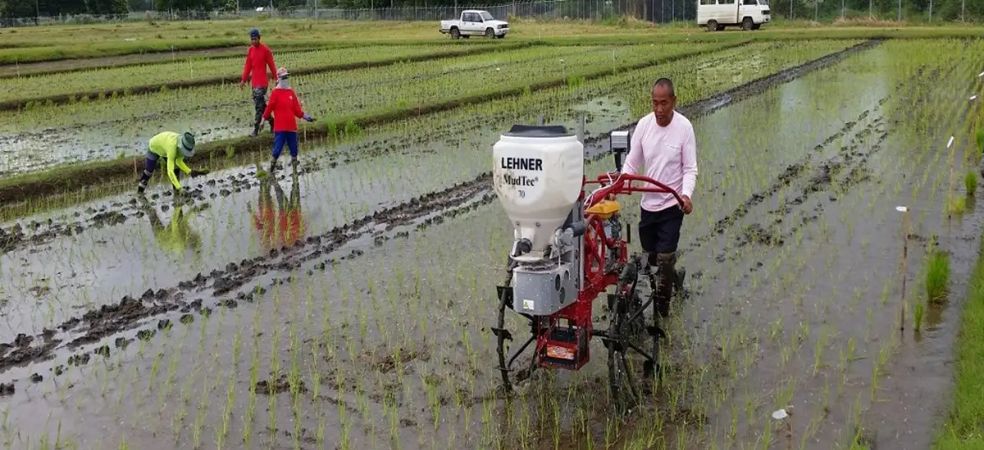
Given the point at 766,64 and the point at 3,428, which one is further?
the point at 766,64

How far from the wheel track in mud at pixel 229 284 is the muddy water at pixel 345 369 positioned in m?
0.10

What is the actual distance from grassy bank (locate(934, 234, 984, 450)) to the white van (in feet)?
116

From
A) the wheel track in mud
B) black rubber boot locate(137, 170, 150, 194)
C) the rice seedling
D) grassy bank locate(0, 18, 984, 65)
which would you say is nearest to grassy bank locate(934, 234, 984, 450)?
the rice seedling

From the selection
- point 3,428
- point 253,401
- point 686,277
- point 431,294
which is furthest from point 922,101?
point 3,428

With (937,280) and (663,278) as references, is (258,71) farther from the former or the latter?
(937,280)

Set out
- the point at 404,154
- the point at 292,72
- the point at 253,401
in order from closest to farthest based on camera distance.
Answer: the point at 253,401
the point at 404,154
the point at 292,72

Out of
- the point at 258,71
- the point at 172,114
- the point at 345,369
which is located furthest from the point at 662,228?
the point at 172,114

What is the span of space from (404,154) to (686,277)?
6.58m

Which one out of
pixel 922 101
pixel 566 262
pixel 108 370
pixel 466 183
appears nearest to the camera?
pixel 566 262

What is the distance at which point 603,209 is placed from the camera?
17.6 feet

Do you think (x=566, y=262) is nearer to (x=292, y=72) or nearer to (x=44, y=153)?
(x=44, y=153)

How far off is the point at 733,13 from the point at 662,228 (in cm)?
3616

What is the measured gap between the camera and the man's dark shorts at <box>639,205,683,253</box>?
6.00 metres

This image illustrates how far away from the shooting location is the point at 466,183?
36.8ft
